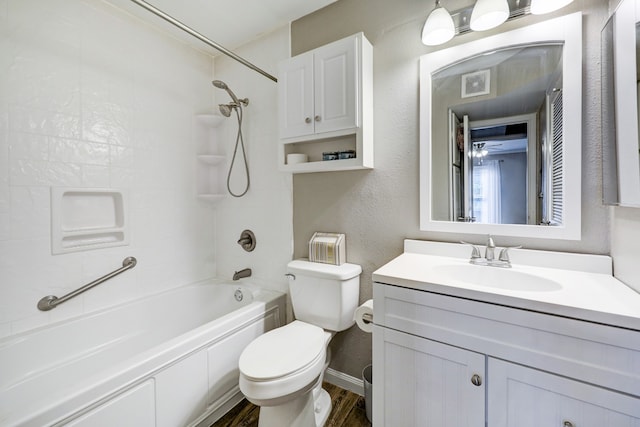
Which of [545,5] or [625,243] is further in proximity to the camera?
[545,5]

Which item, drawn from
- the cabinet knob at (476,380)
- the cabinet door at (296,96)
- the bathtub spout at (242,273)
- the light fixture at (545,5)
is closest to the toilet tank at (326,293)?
the bathtub spout at (242,273)

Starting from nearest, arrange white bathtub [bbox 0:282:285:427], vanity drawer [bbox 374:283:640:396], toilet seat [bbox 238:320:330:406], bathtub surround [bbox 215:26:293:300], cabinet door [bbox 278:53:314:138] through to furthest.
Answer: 1. vanity drawer [bbox 374:283:640:396]
2. white bathtub [bbox 0:282:285:427]
3. toilet seat [bbox 238:320:330:406]
4. cabinet door [bbox 278:53:314:138]
5. bathtub surround [bbox 215:26:293:300]

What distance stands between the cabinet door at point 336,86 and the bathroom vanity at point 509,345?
0.87m

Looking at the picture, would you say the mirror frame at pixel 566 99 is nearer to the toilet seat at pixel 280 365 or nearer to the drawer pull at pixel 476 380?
the drawer pull at pixel 476 380

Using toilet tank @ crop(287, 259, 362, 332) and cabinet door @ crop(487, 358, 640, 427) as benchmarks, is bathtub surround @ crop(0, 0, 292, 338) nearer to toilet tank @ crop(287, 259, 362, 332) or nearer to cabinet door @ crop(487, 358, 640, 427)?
toilet tank @ crop(287, 259, 362, 332)

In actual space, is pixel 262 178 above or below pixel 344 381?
above

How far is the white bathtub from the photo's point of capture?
1029 mm

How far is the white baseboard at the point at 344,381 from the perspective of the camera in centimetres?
172

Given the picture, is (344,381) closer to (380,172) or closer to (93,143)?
(380,172)

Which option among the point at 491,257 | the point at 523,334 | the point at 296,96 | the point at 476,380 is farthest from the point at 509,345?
the point at 296,96

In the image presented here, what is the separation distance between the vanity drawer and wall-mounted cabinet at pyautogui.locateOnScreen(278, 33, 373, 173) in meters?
0.83

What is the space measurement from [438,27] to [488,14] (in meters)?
0.21

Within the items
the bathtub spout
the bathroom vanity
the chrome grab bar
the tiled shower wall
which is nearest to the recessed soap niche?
the tiled shower wall

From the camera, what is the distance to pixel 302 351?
Answer: 1.33m
